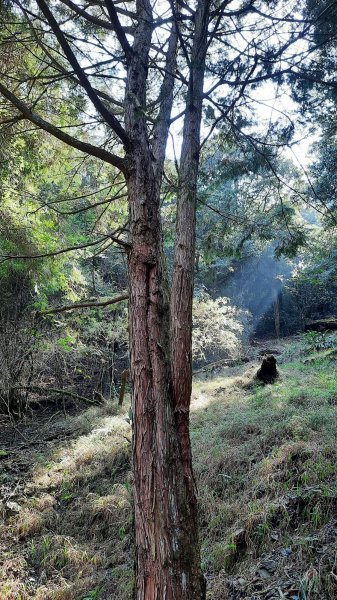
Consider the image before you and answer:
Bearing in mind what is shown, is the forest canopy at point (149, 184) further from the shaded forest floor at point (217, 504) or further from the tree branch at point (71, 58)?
the shaded forest floor at point (217, 504)

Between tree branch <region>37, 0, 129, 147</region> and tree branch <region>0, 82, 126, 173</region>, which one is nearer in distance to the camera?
tree branch <region>37, 0, 129, 147</region>

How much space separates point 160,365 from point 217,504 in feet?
7.03

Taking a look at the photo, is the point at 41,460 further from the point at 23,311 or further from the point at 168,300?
the point at 168,300

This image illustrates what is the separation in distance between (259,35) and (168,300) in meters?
2.92

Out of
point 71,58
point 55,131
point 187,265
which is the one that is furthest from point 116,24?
point 187,265

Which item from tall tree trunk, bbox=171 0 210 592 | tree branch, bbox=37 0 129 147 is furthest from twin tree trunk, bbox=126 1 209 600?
tree branch, bbox=37 0 129 147

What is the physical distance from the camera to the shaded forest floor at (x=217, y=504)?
2.44 meters

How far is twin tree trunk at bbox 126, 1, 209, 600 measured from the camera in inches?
66.4

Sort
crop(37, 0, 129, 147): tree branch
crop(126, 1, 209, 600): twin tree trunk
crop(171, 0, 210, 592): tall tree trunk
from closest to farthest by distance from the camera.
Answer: crop(126, 1, 209, 600): twin tree trunk → crop(37, 0, 129, 147): tree branch → crop(171, 0, 210, 592): tall tree trunk

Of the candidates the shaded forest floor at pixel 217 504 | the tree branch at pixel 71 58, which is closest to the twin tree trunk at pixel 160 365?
the tree branch at pixel 71 58

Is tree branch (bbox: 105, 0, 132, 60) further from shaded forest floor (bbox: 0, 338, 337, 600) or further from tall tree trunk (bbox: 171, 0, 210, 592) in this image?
shaded forest floor (bbox: 0, 338, 337, 600)

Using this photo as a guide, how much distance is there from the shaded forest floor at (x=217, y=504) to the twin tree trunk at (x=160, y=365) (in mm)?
960

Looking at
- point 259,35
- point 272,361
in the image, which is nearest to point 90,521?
point 272,361

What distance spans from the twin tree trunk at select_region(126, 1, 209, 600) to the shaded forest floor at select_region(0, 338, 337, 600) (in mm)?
960
